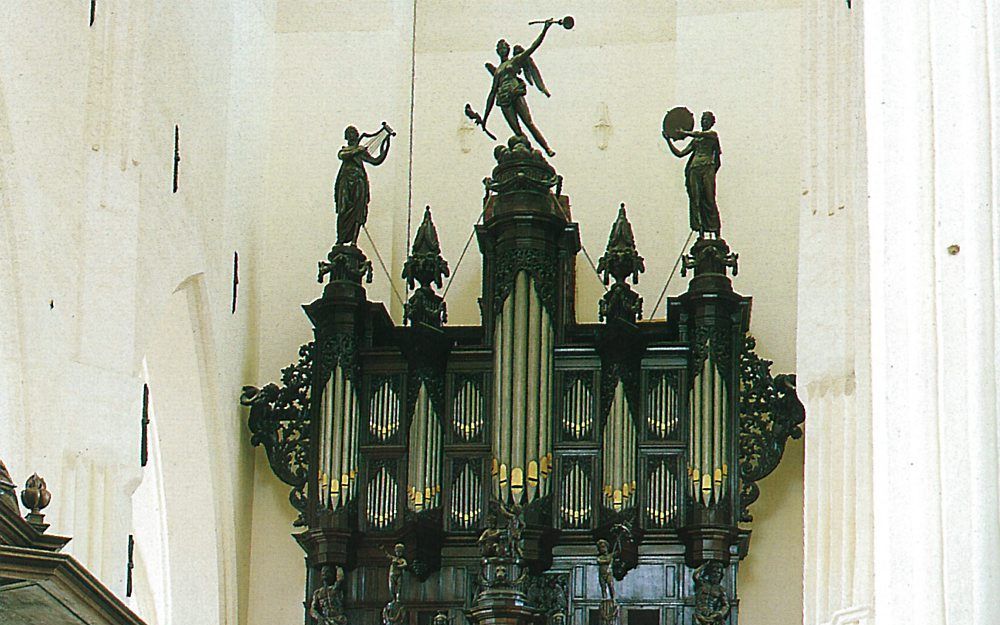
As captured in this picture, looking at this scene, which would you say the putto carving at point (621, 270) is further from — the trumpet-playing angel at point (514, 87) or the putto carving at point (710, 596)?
the putto carving at point (710, 596)

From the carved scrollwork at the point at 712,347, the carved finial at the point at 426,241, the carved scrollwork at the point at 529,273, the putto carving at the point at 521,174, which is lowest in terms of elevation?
the carved scrollwork at the point at 712,347

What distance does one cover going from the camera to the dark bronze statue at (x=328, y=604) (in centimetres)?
1268

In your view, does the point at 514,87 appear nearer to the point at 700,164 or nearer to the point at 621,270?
the point at 700,164

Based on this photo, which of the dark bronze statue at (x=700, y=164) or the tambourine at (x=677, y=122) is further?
the tambourine at (x=677, y=122)

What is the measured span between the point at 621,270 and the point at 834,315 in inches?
131

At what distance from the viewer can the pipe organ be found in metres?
12.6

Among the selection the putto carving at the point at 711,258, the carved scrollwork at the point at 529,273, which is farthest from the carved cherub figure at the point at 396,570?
the putto carving at the point at 711,258

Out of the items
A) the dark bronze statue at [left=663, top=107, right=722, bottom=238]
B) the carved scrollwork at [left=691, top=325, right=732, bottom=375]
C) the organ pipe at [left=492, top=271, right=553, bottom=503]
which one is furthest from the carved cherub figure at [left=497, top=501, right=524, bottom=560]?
the dark bronze statue at [left=663, top=107, right=722, bottom=238]

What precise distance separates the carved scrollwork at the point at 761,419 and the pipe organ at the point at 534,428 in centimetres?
1

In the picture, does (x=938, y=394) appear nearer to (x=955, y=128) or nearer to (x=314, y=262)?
(x=955, y=128)

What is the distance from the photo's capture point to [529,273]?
510 inches

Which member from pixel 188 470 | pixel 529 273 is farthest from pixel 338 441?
pixel 529 273

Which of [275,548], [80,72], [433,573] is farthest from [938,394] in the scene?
[275,548]

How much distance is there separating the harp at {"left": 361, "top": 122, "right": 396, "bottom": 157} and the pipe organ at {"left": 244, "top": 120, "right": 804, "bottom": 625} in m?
1.02
